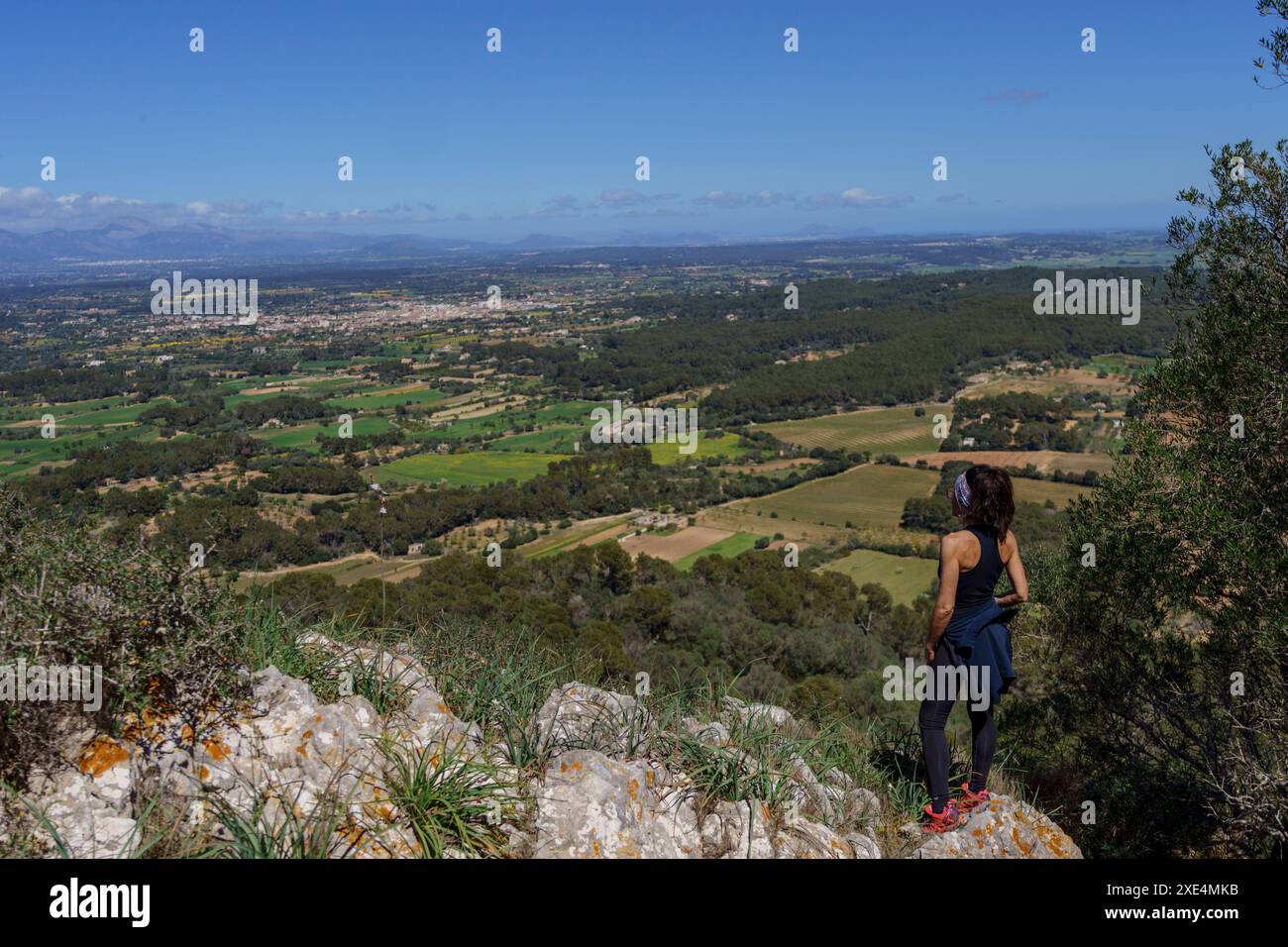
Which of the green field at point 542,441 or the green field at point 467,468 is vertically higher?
the green field at point 542,441

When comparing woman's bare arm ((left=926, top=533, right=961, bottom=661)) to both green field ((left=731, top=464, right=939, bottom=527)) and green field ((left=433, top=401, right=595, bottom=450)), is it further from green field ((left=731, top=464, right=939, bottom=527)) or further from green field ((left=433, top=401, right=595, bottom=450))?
green field ((left=433, top=401, right=595, bottom=450))

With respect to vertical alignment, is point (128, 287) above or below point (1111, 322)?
above

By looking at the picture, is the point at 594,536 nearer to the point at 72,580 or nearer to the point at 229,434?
the point at 229,434

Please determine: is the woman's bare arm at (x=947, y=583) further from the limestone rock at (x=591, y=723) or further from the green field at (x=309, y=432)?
the green field at (x=309, y=432)

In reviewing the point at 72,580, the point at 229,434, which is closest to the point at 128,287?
the point at 229,434

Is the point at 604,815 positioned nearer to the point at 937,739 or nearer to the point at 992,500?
the point at 937,739

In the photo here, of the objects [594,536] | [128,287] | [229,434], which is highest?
[128,287]

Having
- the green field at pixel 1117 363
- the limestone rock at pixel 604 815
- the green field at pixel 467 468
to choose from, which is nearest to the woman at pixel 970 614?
the limestone rock at pixel 604 815
